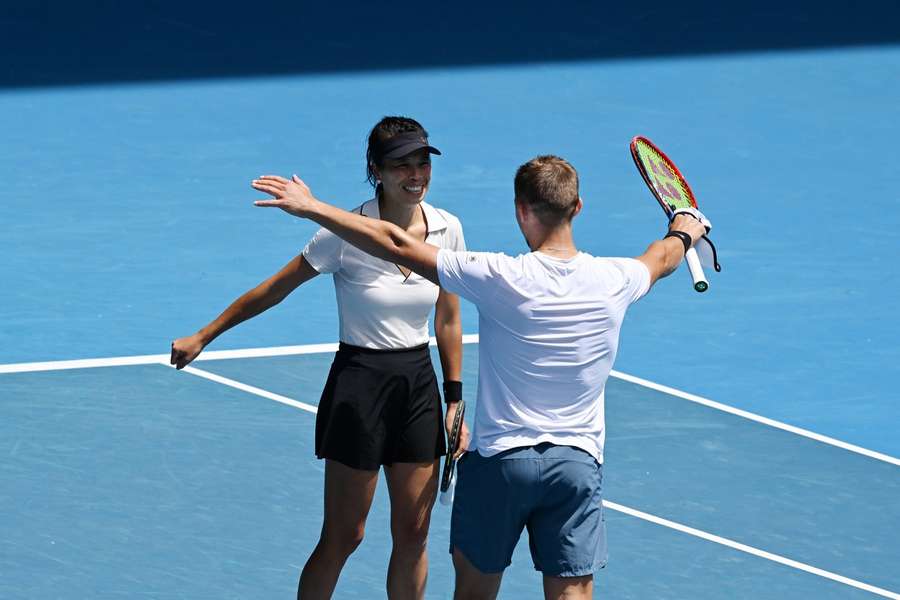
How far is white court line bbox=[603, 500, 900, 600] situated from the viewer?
25.9 feet

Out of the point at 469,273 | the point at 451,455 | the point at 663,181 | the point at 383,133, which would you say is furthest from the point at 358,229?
the point at 663,181

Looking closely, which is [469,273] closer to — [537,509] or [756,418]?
[537,509]

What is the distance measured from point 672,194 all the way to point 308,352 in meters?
4.50

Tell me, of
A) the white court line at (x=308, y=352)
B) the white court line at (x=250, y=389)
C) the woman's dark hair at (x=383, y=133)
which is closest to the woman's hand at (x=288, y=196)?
the woman's dark hair at (x=383, y=133)

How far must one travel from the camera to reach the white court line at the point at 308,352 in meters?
9.72

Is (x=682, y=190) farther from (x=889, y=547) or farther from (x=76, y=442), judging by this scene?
(x=76, y=442)

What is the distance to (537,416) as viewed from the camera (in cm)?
563

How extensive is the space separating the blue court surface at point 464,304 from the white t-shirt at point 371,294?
63.0 inches

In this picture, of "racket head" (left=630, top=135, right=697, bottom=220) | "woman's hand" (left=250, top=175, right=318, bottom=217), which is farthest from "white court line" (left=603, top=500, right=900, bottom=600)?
"woman's hand" (left=250, top=175, right=318, bottom=217)

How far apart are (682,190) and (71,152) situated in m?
8.52

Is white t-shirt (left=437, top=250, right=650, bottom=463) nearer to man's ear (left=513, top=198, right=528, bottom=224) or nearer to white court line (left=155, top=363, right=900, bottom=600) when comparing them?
man's ear (left=513, top=198, right=528, bottom=224)

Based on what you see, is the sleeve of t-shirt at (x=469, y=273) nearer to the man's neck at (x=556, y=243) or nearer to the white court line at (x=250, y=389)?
the man's neck at (x=556, y=243)

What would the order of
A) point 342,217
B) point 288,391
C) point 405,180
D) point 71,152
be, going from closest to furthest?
point 342,217 → point 405,180 → point 288,391 → point 71,152

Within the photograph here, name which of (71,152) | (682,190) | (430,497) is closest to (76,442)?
(430,497)
